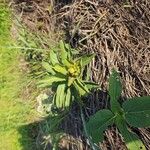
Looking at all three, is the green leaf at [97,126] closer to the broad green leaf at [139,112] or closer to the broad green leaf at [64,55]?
the broad green leaf at [139,112]

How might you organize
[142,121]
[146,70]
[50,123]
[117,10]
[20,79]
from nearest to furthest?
[142,121] → [146,70] → [117,10] → [50,123] → [20,79]

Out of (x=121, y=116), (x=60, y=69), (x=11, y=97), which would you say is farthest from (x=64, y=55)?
(x=11, y=97)

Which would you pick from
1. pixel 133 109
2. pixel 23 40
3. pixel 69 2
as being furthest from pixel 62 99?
pixel 23 40

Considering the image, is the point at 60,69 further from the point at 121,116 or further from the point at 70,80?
the point at 121,116

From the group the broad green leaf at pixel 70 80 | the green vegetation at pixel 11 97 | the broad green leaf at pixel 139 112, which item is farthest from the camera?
the green vegetation at pixel 11 97

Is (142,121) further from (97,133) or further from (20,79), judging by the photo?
(20,79)

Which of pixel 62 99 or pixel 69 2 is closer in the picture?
pixel 62 99

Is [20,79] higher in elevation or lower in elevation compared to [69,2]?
lower

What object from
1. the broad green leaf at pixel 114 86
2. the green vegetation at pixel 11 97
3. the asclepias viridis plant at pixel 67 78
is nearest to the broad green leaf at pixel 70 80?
the asclepias viridis plant at pixel 67 78
